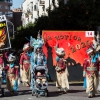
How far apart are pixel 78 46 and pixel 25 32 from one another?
1950cm

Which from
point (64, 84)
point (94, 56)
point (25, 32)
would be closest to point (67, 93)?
point (64, 84)

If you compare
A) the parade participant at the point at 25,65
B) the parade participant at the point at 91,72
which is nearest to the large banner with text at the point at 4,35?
the parade participant at the point at 25,65

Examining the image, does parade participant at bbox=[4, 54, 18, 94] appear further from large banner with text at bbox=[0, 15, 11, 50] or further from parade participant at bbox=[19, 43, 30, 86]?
parade participant at bbox=[19, 43, 30, 86]

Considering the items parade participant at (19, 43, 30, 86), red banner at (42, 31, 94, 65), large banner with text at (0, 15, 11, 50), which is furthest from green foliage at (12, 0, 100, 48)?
A: large banner with text at (0, 15, 11, 50)

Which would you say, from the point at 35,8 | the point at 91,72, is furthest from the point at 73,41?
the point at 35,8

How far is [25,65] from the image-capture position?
16.6m

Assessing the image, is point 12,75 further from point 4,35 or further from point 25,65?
point 25,65

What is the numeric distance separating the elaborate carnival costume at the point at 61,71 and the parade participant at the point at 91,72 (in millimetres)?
1334

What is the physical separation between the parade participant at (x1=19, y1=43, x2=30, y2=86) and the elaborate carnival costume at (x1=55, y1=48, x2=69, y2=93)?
2.89 meters

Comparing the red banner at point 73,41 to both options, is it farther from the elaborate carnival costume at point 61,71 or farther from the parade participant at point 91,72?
the parade participant at point 91,72

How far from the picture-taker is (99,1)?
792 inches

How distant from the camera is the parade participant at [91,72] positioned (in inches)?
488

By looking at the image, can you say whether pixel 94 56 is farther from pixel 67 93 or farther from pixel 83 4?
pixel 83 4

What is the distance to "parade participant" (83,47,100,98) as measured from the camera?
12383 millimetres
